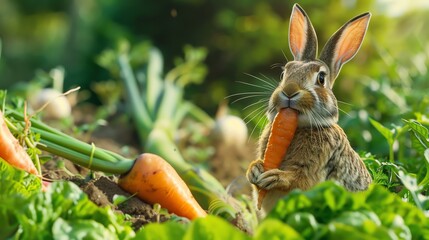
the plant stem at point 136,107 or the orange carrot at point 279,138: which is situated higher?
the orange carrot at point 279,138

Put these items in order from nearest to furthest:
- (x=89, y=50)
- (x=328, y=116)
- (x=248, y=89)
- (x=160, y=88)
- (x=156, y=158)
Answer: (x=328, y=116)
(x=156, y=158)
(x=160, y=88)
(x=248, y=89)
(x=89, y=50)

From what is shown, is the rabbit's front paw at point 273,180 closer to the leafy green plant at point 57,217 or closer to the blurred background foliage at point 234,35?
the leafy green plant at point 57,217

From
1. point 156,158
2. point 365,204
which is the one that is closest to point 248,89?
point 156,158

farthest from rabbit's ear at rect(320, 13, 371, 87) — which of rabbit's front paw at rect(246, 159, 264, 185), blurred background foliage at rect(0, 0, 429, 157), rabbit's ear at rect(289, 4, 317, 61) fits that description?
blurred background foliage at rect(0, 0, 429, 157)

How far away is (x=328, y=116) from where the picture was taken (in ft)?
10.2

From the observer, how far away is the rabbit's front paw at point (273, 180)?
2988 mm

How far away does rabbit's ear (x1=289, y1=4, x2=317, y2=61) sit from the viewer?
10.8ft

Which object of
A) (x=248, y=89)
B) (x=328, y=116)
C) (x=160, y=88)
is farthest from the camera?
(x=248, y=89)

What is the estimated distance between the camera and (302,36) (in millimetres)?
3342

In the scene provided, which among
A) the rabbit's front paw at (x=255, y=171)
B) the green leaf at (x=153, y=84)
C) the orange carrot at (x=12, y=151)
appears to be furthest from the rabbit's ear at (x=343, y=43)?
the green leaf at (x=153, y=84)

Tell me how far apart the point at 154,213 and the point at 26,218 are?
3.50ft

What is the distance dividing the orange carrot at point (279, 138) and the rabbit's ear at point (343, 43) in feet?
1.16

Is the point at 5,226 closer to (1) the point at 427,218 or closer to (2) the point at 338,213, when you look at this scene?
(2) the point at 338,213

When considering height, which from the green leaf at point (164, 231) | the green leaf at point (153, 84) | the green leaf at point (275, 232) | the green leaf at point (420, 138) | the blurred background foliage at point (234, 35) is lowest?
the blurred background foliage at point (234, 35)
